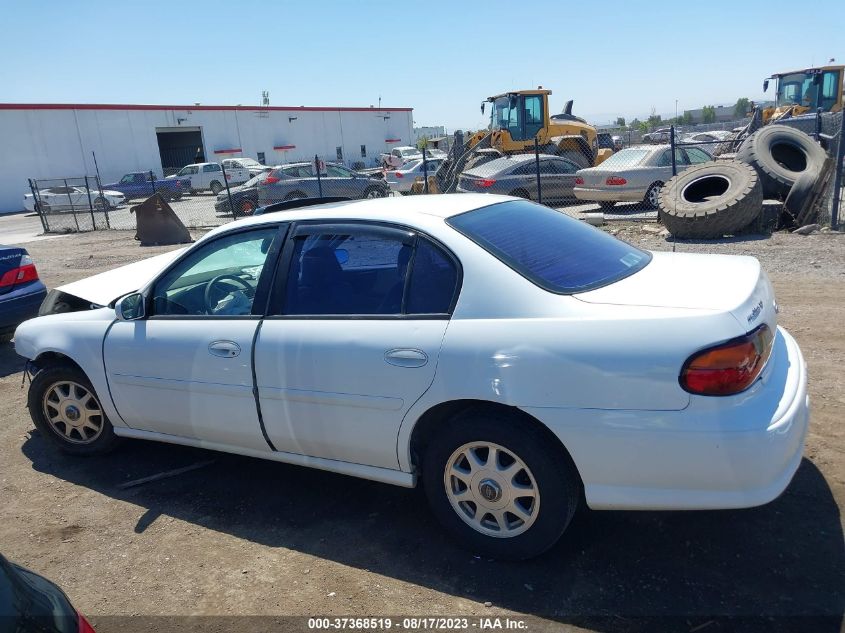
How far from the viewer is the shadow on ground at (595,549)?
9.04 feet

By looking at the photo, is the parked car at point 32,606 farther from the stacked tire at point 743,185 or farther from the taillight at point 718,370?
the stacked tire at point 743,185

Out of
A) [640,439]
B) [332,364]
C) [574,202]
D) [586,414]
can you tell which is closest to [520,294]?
[586,414]

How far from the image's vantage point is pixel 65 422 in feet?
14.8

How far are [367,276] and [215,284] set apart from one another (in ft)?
3.84

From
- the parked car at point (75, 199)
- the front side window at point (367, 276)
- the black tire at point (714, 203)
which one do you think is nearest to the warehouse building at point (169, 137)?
the parked car at point (75, 199)

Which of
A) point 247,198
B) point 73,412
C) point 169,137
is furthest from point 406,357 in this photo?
point 169,137

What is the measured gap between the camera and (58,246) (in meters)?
18.3

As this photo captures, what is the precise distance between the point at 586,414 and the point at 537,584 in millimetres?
842

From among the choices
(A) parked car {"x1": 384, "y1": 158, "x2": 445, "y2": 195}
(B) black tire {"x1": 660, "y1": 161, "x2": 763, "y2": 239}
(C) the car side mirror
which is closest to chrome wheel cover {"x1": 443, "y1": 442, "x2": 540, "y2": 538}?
(C) the car side mirror

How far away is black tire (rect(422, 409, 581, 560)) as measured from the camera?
288cm

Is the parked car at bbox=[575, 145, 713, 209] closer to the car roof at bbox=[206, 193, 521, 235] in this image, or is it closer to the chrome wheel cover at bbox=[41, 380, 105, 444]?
the car roof at bbox=[206, 193, 521, 235]

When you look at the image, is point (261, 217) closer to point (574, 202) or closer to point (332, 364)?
point (332, 364)

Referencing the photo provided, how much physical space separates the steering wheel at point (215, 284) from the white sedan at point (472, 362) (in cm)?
1

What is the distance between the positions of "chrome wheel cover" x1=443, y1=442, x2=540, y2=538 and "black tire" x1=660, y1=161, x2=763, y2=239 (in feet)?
29.2
